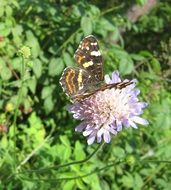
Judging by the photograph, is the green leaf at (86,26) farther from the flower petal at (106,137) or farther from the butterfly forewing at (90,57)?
the flower petal at (106,137)

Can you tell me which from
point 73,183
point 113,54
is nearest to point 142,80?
point 113,54

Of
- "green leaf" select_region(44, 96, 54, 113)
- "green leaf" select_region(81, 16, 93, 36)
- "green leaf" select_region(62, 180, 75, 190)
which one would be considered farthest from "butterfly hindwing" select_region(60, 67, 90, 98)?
"green leaf" select_region(44, 96, 54, 113)

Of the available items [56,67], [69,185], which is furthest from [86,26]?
[69,185]

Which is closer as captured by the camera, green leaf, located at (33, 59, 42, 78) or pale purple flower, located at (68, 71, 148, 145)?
pale purple flower, located at (68, 71, 148, 145)

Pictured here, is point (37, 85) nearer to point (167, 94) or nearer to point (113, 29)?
point (113, 29)

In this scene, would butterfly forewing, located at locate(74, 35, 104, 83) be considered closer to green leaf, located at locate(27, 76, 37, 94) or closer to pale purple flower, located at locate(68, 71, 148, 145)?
pale purple flower, located at locate(68, 71, 148, 145)

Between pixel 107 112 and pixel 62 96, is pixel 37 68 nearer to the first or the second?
pixel 62 96

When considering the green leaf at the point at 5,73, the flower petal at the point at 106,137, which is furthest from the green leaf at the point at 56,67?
the flower petal at the point at 106,137
